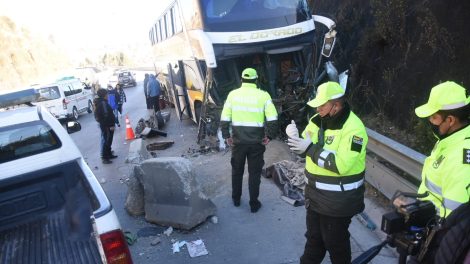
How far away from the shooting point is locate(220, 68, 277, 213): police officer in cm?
499

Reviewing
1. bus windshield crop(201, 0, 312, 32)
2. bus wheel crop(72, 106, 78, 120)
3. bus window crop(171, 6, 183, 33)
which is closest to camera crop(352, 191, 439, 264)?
bus windshield crop(201, 0, 312, 32)

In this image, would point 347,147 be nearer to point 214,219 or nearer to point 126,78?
point 214,219

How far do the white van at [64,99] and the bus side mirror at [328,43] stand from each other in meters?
11.2

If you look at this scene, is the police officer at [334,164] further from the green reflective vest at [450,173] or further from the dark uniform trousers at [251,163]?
the dark uniform trousers at [251,163]

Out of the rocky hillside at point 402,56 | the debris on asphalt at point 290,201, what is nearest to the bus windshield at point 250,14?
the rocky hillside at point 402,56

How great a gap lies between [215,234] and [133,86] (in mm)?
31760

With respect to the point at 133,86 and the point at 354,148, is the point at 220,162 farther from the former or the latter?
the point at 133,86

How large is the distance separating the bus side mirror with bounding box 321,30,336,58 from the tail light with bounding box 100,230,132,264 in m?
5.79

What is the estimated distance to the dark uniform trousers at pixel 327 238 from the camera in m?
2.98

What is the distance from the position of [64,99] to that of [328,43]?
1264 centimetres

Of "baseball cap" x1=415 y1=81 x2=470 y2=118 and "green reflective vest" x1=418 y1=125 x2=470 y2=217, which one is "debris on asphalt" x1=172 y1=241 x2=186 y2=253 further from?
"baseball cap" x1=415 y1=81 x2=470 y2=118

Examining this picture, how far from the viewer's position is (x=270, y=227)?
4.69 metres

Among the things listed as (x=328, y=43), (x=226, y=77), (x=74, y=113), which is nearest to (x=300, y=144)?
(x=328, y=43)

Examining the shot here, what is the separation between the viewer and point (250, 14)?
24.7 feet
